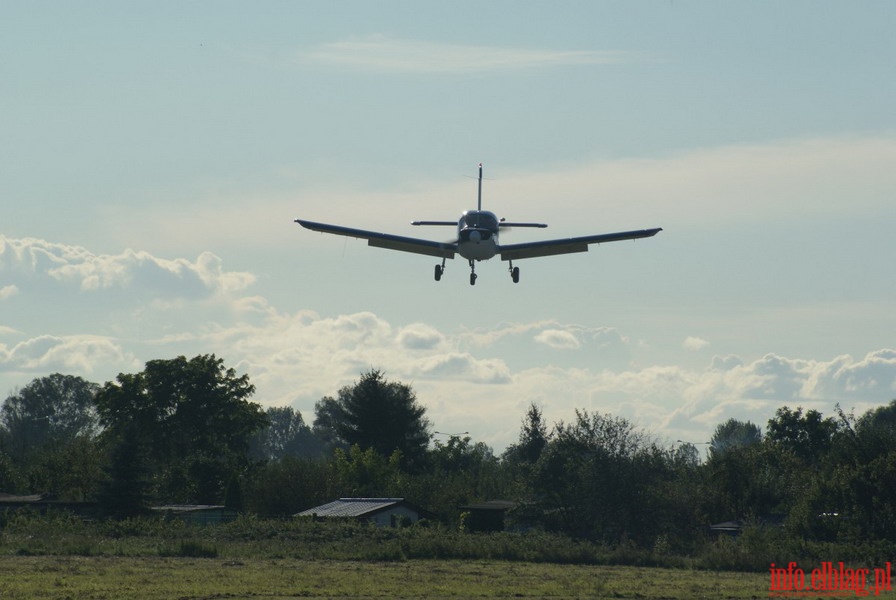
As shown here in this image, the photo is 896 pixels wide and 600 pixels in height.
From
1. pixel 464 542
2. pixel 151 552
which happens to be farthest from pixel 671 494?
pixel 151 552

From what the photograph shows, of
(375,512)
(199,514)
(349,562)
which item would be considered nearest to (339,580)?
(349,562)

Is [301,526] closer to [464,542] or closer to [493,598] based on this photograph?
[464,542]

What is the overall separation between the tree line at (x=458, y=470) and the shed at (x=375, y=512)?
618cm

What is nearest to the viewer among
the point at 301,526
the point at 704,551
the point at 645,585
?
the point at 645,585

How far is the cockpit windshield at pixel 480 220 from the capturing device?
44219 millimetres

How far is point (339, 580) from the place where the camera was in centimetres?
4153

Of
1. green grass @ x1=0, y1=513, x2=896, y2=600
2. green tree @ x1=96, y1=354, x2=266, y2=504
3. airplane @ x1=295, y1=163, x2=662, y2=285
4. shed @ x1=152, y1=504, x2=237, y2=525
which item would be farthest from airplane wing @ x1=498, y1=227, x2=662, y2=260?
green tree @ x1=96, y1=354, x2=266, y2=504

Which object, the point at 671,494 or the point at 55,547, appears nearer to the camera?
the point at 55,547

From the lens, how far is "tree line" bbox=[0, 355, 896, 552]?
196ft

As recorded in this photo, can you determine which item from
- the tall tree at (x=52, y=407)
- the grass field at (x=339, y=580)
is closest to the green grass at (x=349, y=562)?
the grass field at (x=339, y=580)

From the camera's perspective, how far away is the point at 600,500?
66938 millimetres

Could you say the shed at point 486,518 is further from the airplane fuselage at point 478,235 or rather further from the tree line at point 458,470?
the airplane fuselage at point 478,235

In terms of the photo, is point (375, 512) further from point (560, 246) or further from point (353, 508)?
point (560, 246)

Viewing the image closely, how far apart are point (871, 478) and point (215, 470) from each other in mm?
47785
